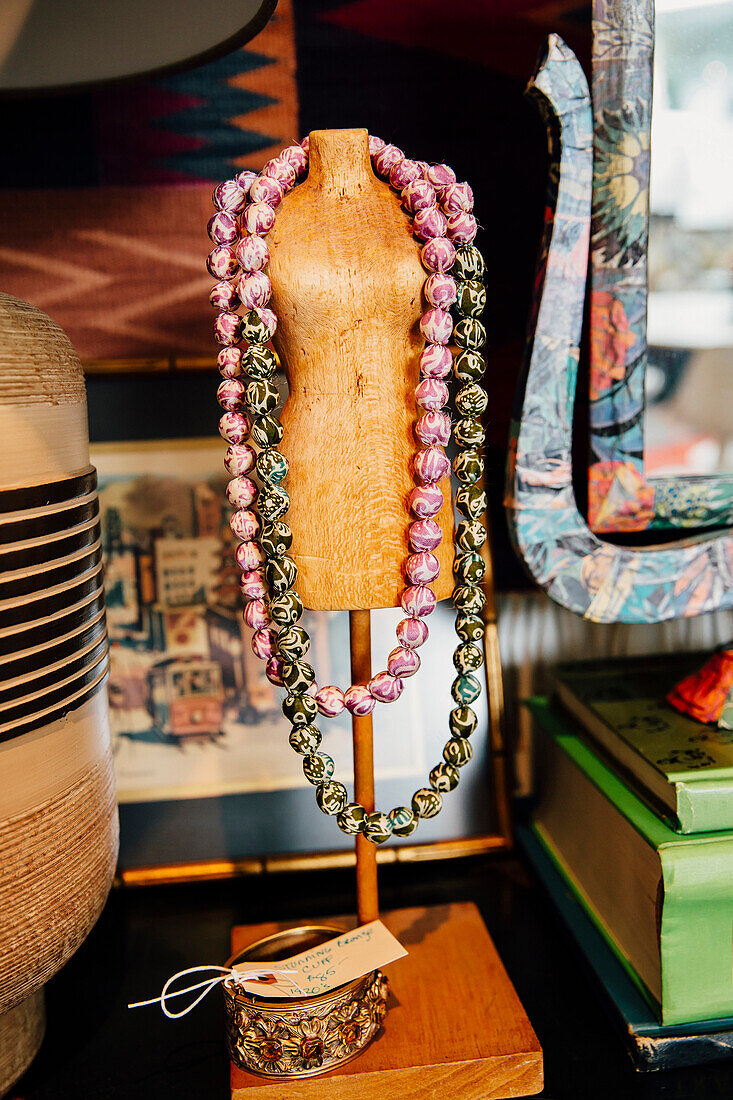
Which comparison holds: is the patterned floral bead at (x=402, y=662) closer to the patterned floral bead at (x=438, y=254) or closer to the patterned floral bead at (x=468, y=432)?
the patterned floral bead at (x=468, y=432)

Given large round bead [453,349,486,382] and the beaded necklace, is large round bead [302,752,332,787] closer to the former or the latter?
the beaded necklace

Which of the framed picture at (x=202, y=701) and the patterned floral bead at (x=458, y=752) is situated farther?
the framed picture at (x=202, y=701)

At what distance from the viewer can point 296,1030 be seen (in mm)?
560

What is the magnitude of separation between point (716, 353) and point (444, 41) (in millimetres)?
400

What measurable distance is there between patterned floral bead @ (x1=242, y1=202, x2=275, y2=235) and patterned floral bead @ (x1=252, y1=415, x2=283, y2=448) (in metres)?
0.12

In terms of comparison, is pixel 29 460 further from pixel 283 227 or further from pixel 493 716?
pixel 493 716

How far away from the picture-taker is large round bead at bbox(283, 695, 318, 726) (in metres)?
0.59

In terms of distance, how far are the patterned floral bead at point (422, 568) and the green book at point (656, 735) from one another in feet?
0.83

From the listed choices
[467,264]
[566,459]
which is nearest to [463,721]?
[566,459]

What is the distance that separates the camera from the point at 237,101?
779 millimetres

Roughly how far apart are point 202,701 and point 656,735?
0.43m

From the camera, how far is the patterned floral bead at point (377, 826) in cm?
60

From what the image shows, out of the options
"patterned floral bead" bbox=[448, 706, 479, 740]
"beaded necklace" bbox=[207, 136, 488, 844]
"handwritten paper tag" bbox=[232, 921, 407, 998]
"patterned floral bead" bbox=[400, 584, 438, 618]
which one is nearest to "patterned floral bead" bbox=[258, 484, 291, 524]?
"beaded necklace" bbox=[207, 136, 488, 844]

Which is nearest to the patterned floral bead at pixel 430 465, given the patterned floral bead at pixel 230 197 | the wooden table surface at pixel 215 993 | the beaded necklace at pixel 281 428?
the beaded necklace at pixel 281 428
